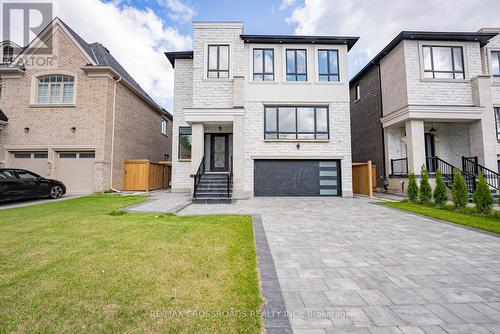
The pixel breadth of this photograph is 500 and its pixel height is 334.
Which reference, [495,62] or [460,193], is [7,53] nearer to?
[460,193]

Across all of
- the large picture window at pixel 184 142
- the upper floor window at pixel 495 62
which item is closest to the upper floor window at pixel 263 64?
the large picture window at pixel 184 142

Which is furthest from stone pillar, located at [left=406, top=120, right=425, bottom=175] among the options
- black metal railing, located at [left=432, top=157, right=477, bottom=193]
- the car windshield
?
the car windshield

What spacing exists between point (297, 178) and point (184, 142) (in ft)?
23.6

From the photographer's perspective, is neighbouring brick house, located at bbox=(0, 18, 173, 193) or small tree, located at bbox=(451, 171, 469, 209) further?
neighbouring brick house, located at bbox=(0, 18, 173, 193)

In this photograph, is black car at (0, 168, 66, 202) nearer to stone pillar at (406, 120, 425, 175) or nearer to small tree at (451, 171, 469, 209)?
small tree at (451, 171, 469, 209)

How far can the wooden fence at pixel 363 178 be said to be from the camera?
12477mm

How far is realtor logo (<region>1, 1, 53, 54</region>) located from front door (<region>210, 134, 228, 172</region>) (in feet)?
36.8

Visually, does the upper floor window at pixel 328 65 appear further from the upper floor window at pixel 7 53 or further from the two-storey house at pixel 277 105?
the upper floor window at pixel 7 53

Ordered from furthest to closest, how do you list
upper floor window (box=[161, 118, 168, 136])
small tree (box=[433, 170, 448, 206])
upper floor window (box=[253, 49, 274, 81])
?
upper floor window (box=[161, 118, 168, 136]) → upper floor window (box=[253, 49, 274, 81]) → small tree (box=[433, 170, 448, 206])

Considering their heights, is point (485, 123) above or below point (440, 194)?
above

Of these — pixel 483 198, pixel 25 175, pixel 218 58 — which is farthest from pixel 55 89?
pixel 483 198

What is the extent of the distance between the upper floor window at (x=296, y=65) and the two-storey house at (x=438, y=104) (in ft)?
16.5

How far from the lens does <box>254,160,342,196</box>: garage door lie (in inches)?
495

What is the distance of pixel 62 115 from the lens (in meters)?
13.1
